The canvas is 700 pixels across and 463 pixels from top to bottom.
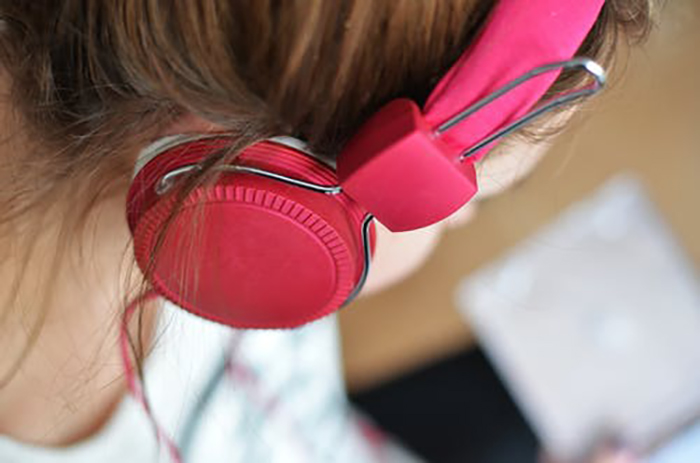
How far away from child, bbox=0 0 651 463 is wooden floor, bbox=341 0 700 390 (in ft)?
1.28

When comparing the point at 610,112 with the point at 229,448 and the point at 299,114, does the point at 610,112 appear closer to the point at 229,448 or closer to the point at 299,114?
the point at 229,448

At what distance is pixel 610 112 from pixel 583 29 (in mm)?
747

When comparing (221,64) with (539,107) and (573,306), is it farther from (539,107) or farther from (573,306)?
(573,306)

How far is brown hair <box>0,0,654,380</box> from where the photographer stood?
38 centimetres

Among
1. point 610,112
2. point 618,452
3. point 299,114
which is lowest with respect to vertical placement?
point 618,452

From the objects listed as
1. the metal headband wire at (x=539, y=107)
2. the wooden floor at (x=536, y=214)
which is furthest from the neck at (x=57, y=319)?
the wooden floor at (x=536, y=214)

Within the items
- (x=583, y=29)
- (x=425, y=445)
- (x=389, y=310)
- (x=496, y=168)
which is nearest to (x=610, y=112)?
(x=389, y=310)

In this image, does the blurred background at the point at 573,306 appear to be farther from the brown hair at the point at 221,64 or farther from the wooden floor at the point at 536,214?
the brown hair at the point at 221,64

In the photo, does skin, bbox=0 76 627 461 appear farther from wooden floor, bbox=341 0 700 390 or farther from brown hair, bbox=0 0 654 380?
wooden floor, bbox=341 0 700 390

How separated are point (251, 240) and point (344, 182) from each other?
0.07 metres

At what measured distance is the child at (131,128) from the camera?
0.38 m

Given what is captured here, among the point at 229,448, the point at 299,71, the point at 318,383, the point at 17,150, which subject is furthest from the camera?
the point at 318,383

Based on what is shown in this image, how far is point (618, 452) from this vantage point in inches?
43.1

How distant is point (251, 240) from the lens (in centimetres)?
45
